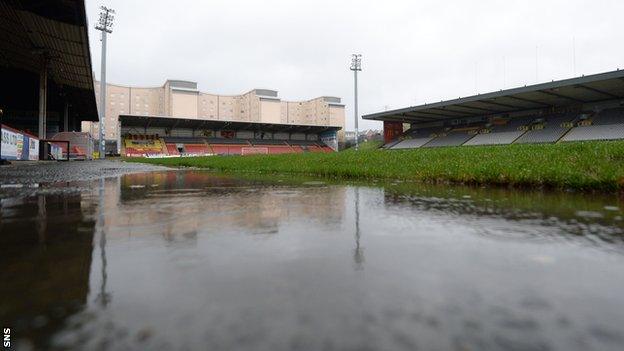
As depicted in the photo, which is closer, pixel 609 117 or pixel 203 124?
pixel 609 117

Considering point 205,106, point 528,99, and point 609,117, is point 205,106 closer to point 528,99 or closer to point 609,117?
point 528,99

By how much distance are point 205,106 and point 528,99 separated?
272ft

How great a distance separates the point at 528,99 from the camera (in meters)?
30.0

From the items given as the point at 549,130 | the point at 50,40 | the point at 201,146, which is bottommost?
the point at 549,130

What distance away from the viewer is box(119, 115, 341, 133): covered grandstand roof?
44500mm

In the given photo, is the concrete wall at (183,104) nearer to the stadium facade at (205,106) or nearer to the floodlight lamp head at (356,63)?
the stadium facade at (205,106)

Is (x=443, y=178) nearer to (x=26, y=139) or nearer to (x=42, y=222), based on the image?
(x=42, y=222)

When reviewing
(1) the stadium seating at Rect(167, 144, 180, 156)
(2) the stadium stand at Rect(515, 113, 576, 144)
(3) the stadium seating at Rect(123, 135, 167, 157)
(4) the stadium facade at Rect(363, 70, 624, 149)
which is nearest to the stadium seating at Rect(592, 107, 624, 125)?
(4) the stadium facade at Rect(363, 70, 624, 149)

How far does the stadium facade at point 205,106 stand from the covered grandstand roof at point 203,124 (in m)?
23.8

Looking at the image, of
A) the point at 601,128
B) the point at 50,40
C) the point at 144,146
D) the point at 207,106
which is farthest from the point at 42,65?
the point at 207,106

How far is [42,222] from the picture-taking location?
2.36 m

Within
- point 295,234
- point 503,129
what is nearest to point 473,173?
point 295,234

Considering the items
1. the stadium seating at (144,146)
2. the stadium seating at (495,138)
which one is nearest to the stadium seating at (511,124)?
the stadium seating at (495,138)

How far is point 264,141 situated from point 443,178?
50002 mm
